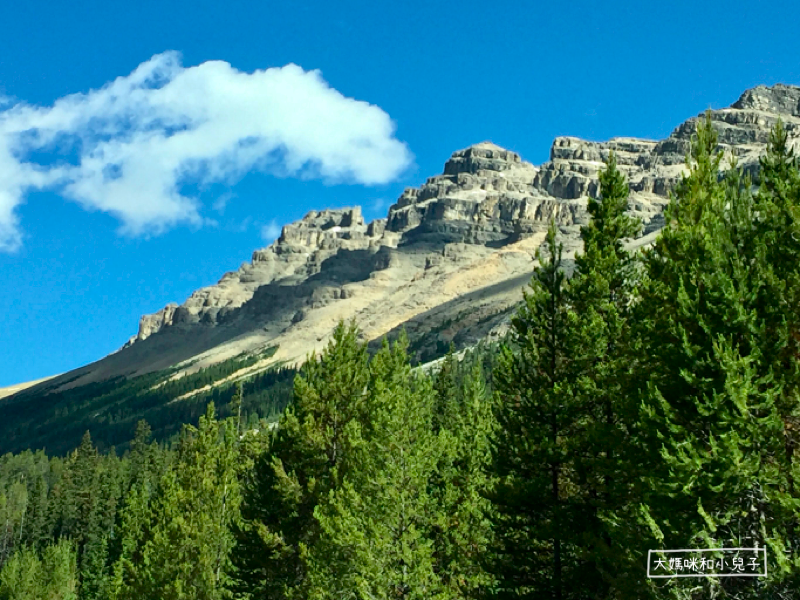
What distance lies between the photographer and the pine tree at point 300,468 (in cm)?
3250

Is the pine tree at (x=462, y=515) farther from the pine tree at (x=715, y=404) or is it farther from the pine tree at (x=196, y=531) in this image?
the pine tree at (x=715, y=404)

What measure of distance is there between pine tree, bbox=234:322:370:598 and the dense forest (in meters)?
0.10

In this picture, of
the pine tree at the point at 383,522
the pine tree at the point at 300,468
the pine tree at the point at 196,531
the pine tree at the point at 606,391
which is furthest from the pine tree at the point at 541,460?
the pine tree at the point at 196,531

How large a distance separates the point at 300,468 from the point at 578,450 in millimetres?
14164

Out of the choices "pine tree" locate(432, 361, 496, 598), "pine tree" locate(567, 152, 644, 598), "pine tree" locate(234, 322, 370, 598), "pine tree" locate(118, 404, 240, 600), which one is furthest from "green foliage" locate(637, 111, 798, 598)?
"pine tree" locate(118, 404, 240, 600)

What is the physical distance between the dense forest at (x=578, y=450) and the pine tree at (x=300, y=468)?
98mm

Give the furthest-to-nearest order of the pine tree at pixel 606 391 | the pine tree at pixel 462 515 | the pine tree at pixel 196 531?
1. the pine tree at pixel 196 531
2. the pine tree at pixel 462 515
3. the pine tree at pixel 606 391

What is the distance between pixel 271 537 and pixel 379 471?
6.92 m

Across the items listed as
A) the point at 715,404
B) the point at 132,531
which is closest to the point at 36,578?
the point at 132,531

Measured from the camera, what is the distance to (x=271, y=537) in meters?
32.7

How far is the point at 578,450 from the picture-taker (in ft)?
76.7

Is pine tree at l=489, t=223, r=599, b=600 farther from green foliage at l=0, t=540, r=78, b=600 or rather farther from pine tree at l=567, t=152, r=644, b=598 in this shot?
green foliage at l=0, t=540, r=78, b=600

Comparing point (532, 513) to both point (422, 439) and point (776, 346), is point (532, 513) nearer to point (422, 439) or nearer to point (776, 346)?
point (422, 439)

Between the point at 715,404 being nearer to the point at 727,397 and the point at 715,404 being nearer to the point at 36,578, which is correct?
the point at 727,397
